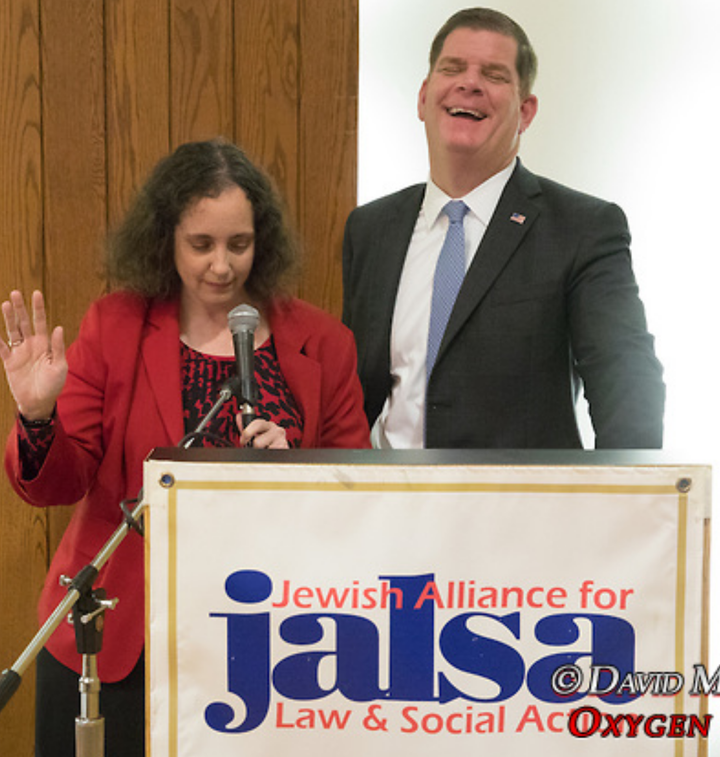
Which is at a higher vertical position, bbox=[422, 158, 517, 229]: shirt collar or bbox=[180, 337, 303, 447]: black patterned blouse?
bbox=[422, 158, 517, 229]: shirt collar

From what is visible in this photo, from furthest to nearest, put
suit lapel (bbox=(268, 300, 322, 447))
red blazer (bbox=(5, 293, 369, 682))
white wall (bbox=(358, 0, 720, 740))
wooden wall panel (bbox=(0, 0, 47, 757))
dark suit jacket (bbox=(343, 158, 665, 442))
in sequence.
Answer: white wall (bbox=(358, 0, 720, 740)), wooden wall panel (bbox=(0, 0, 47, 757)), dark suit jacket (bbox=(343, 158, 665, 442)), suit lapel (bbox=(268, 300, 322, 447)), red blazer (bbox=(5, 293, 369, 682))

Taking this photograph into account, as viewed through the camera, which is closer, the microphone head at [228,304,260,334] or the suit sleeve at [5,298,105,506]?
the microphone head at [228,304,260,334]

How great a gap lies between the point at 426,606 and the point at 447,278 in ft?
3.48

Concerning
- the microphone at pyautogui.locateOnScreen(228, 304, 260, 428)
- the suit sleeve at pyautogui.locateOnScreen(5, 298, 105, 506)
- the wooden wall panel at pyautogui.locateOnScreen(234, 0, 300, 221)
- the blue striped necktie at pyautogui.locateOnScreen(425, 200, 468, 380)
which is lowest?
the suit sleeve at pyautogui.locateOnScreen(5, 298, 105, 506)

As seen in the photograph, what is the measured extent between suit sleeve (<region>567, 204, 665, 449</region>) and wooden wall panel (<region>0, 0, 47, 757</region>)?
1.26 metres

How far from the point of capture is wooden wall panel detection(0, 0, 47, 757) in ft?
7.89

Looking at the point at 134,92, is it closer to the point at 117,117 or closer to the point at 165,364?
the point at 117,117

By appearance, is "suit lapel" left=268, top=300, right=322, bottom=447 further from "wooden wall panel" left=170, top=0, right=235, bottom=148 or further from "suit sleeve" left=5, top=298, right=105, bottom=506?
"wooden wall panel" left=170, top=0, right=235, bottom=148

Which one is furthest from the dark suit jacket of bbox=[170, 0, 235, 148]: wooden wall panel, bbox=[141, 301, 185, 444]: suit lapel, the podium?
the podium

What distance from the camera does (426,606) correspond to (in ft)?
3.54

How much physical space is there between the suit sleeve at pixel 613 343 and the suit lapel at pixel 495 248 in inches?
5.0

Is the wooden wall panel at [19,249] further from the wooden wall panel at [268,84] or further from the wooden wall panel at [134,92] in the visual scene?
the wooden wall panel at [268,84]

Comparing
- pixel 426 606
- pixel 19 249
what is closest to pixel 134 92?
pixel 19 249

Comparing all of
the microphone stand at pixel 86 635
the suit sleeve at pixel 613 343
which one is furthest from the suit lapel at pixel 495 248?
the microphone stand at pixel 86 635
